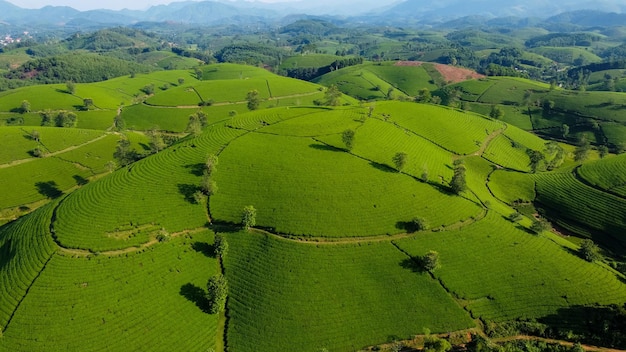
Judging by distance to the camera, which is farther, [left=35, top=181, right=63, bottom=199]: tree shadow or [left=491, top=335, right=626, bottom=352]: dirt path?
[left=35, top=181, right=63, bottom=199]: tree shadow

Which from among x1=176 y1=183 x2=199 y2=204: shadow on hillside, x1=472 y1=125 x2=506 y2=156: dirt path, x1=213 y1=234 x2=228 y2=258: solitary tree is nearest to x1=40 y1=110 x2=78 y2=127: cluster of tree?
x1=176 y1=183 x2=199 y2=204: shadow on hillside

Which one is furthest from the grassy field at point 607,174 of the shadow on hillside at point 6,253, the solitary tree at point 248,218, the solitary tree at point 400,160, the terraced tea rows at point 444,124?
the shadow on hillside at point 6,253

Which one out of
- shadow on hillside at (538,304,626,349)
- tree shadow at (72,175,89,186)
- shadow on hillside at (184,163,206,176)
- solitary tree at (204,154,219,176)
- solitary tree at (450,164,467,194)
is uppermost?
solitary tree at (204,154,219,176)

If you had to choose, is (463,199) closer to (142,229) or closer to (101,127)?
(142,229)

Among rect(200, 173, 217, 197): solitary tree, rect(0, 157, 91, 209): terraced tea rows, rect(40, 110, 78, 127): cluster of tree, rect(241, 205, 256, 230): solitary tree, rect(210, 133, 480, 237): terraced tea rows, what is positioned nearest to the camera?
rect(241, 205, 256, 230): solitary tree

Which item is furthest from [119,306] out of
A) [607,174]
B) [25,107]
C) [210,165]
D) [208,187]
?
[25,107]

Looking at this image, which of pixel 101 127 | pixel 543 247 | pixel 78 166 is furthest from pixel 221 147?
pixel 101 127

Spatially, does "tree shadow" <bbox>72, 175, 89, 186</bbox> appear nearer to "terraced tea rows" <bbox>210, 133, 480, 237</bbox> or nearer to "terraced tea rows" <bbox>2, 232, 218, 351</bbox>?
"terraced tea rows" <bbox>210, 133, 480, 237</bbox>
